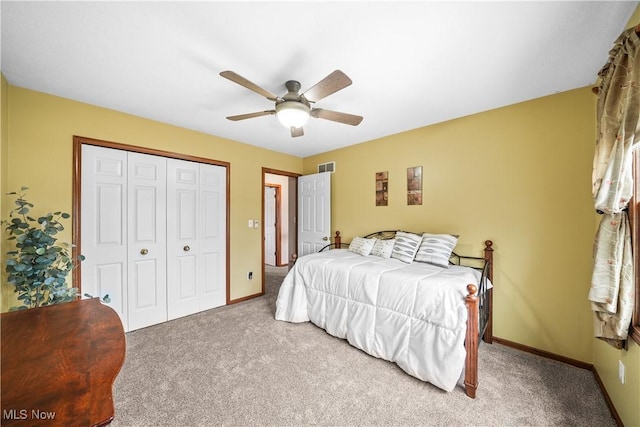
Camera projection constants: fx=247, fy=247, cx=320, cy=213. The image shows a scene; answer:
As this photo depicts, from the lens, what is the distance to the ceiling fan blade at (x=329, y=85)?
1474 millimetres

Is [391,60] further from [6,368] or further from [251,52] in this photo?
[6,368]

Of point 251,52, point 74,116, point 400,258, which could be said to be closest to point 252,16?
point 251,52

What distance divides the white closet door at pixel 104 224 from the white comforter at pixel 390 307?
1.78 metres

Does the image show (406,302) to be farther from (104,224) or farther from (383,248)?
(104,224)

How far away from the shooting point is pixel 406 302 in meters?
2.06

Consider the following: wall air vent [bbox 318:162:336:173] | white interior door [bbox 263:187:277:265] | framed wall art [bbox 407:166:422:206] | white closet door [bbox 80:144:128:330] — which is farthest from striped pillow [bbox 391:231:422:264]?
white interior door [bbox 263:187:277:265]

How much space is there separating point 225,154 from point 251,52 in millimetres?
2065

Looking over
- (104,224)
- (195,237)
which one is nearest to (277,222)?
(195,237)

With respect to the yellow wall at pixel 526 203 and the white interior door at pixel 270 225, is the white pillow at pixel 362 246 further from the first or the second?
the white interior door at pixel 270 225

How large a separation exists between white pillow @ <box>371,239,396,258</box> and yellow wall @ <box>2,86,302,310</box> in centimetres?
199

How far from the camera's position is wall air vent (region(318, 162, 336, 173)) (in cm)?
411

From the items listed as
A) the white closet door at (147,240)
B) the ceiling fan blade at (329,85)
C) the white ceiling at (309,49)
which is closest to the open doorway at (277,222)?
the white closet door at (147,240)

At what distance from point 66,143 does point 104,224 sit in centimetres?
83

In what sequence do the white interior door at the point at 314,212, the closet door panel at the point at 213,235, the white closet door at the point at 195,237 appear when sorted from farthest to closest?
the white interior door at the point at 314,212
the closet door panel at the point at 213,235
the white closet door at the point at 195,237
